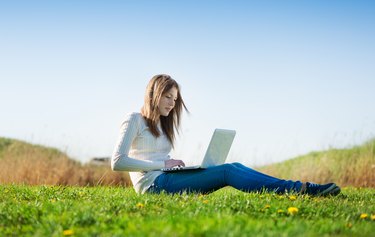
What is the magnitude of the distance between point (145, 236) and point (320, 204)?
96.3 inches

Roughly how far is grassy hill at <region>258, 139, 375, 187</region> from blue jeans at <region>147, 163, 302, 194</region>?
20.3 feet

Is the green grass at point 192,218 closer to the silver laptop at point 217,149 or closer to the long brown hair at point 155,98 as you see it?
the silver laptop at point 217,149

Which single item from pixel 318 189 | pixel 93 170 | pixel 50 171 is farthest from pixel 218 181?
pixel 93 170

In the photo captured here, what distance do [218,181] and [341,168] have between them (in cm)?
742

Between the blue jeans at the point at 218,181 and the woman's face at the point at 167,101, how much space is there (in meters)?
0.70

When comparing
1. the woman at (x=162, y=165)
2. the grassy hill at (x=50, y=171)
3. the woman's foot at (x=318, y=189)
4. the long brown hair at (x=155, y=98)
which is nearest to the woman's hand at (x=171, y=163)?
the woman at (x=162, y=165)

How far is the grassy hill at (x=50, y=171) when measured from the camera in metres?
10.5

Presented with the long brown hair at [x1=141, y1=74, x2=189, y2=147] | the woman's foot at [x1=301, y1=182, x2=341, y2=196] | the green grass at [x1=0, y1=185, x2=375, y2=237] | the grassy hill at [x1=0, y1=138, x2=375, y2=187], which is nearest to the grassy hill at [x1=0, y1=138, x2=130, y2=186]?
the grassy hill at [x1=0, y1=138, x2=375, y2=187]

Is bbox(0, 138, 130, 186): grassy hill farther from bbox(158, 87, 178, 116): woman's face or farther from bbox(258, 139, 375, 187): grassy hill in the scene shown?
bbox(158, 87, 178, 116): woman's face

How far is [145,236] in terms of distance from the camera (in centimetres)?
318

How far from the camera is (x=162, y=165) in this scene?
568 cm

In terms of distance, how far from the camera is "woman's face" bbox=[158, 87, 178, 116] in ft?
18.9

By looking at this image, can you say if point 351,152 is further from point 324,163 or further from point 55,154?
point 55,154

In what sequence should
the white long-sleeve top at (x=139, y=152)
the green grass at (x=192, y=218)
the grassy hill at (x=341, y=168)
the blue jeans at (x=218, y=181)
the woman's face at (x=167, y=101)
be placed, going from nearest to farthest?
the green grass at (x=192, y=218)
the white long-sleeve top at (x=139, y=152)
the blue jeans at (x=218, y=181)
the woman's face at (x=167, y=101)
the grassy hill at (x=341, y=168)
